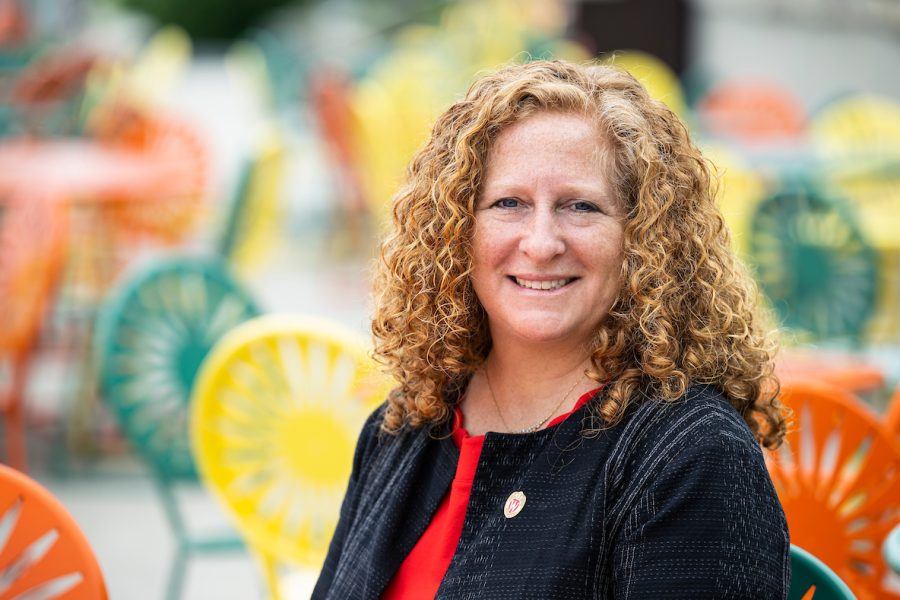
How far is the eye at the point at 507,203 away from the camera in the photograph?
1.80 meters

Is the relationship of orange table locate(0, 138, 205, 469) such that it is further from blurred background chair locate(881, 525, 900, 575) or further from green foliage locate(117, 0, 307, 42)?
green foliage locate(117, 0, 307, 42)

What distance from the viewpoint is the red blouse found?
1765 millimetres

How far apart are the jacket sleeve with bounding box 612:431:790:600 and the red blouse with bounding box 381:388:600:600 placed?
0.24 meters

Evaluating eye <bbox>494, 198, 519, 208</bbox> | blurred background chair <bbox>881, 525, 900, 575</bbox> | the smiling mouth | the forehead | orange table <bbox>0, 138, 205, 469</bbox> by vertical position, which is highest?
the forehead

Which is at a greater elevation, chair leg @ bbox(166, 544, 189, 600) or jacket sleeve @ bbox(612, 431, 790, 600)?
jacket sleeve @ bbox(612, 431, 790, 600)

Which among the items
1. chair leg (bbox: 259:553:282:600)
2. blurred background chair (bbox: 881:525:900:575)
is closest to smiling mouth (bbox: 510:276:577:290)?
blurred background chair (bbox: 881:525:900:575)

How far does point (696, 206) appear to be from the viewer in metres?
1.76

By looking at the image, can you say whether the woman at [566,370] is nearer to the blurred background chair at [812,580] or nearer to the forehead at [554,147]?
the forehead at [554,147]

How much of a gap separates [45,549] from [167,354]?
130 centimetres

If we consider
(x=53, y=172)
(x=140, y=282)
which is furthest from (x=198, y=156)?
(x=140, y=282)

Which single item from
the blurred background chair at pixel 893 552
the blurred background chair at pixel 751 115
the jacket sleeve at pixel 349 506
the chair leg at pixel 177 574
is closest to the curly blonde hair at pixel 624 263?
the jacket sleeve at pixel 349 506

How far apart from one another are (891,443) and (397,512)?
100cm

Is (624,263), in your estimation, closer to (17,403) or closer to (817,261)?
(817,261)

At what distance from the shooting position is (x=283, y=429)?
8.76 feet
